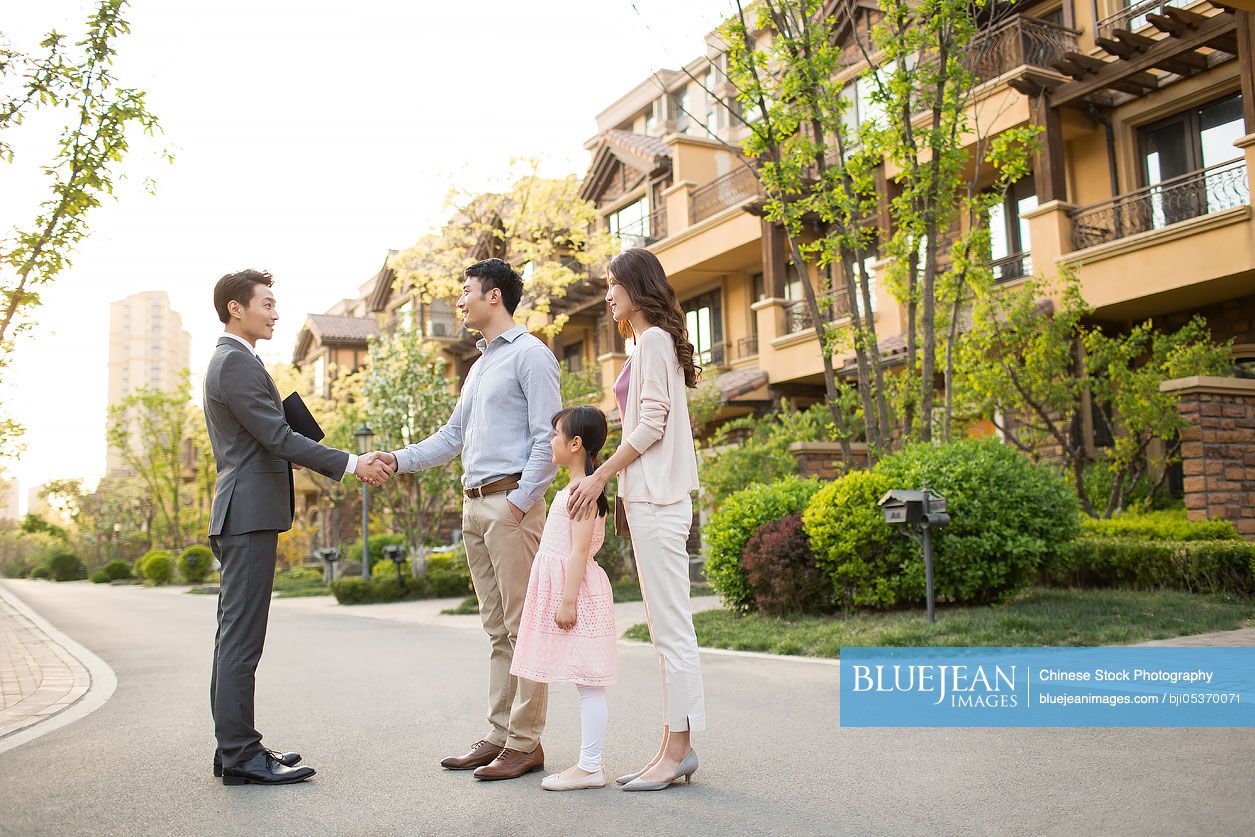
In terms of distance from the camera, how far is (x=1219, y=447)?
11.6 m

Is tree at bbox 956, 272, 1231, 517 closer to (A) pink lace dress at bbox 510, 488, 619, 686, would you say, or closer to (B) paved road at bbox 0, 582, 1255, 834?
(B) paved road at bbox 0, 582, 1255, 834

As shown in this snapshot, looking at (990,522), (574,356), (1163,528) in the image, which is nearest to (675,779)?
(990,522)

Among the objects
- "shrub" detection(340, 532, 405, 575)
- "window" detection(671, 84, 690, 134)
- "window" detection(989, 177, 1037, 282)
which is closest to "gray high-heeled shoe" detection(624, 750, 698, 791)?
"window" detection(989, 177, 1037, 282)

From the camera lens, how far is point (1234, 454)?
11719mm

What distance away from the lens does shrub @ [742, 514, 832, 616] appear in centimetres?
1023

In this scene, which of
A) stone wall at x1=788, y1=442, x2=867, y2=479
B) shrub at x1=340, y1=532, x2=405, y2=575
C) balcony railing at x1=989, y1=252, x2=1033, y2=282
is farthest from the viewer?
shrub at x1=340, y1=532, x2=405, y2=575

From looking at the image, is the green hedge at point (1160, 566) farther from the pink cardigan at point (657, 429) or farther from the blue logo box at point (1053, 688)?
the pink cardigan at point (657, 429)

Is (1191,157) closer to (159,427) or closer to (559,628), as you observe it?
(559,628)

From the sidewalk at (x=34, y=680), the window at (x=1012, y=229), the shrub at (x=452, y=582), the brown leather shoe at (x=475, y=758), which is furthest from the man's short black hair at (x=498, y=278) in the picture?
the shrub at (x=452, y=582)

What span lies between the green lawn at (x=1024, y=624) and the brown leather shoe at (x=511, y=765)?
13.6 ft

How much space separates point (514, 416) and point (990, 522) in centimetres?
592

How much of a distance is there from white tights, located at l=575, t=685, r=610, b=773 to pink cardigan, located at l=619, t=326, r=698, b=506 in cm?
85

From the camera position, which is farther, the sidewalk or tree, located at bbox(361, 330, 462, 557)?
tree, located at bbox(361, 330, 462, 557)

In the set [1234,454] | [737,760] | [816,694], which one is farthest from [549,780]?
[1234,454]
